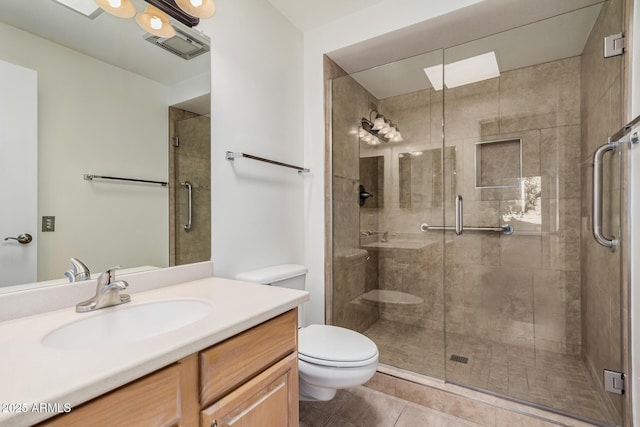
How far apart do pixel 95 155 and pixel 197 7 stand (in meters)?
0.79

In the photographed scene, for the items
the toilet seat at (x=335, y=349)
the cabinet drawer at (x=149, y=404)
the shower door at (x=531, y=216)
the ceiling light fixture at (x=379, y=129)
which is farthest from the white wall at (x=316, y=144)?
the cabinet drawer at (x=149, y=404)

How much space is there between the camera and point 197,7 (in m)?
1.30

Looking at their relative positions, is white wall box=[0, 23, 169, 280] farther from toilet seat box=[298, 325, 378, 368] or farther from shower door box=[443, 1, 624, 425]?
shower door box=[443, 1, 624, 425]

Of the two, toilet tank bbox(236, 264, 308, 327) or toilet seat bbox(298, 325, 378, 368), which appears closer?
toilet seat bbox(298, 325, 378, 368)

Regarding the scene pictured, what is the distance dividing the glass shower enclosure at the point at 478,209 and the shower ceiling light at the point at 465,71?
0.03 ft

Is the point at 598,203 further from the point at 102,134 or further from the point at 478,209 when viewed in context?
the point at 102,134

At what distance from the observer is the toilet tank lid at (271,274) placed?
1569mm

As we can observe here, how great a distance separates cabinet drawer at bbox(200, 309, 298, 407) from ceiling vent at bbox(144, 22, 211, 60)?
1290 mm

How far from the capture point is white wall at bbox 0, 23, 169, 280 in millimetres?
973

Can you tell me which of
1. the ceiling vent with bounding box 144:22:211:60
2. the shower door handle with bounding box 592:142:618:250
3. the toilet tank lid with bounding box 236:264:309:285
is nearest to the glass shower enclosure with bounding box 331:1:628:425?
the shower door handle with bounding box 592:142:618:250

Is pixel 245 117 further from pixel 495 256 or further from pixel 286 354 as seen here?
pixel 495 256

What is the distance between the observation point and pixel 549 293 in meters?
2.25

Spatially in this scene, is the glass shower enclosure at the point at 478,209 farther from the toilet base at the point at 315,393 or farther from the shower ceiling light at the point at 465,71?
the toilet base at the point at 315,393

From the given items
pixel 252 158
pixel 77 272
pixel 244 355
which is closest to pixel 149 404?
pixel 244 355
